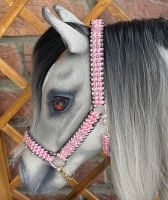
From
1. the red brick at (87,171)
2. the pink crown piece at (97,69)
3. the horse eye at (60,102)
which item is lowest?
the red brick at (87,171)

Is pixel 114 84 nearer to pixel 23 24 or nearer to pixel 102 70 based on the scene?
pixel 102 70

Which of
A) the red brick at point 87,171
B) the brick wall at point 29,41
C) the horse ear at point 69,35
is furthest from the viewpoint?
the red brick at point 87,171

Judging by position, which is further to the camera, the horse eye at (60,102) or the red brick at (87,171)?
the red brick at (87,171)

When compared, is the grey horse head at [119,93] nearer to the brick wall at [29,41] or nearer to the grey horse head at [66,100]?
the grey horse head at [66,100]

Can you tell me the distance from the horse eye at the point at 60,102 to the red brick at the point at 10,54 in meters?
0.33

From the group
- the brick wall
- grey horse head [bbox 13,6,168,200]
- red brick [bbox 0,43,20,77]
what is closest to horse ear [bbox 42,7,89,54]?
grey horse head [bbox 13,6,168,200]

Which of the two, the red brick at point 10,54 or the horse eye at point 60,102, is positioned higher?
the red brick at point 10,54

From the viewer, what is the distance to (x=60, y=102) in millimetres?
443

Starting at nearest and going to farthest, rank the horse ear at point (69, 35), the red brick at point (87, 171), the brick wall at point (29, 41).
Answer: the horse ear at point (69, 35) → the brick wall at point (29, 41) → the red brick at point (87, 171)

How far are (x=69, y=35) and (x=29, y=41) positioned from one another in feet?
1.07

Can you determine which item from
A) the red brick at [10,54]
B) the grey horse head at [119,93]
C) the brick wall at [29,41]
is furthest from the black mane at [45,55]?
the red brick at [10,54]

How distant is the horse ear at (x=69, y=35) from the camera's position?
41 cm

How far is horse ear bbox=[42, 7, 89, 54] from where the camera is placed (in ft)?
1.35

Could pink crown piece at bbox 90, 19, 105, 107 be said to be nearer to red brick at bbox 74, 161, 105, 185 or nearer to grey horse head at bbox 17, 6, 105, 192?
grey horse head at bbox 17, 6, 105, 192
